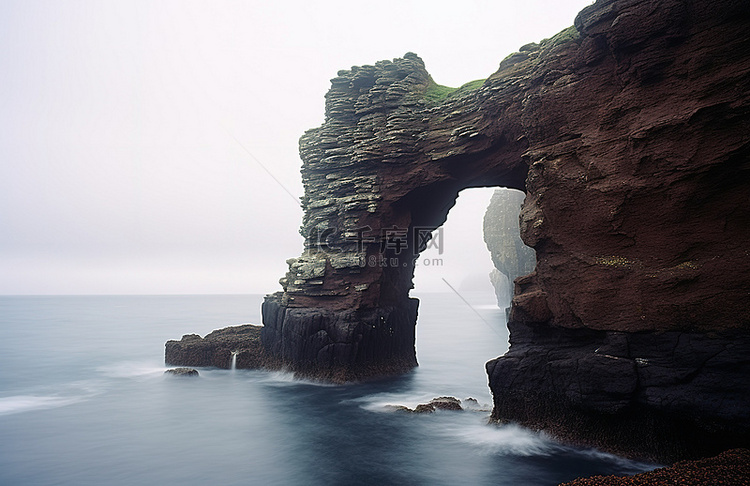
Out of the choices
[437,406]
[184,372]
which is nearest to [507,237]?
[437,406]

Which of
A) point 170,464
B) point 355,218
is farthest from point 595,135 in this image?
point 170,464

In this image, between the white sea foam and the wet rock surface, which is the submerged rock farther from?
the wet rock surface

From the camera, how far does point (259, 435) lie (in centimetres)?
1820

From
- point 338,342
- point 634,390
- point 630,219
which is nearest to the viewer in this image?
point 634,390

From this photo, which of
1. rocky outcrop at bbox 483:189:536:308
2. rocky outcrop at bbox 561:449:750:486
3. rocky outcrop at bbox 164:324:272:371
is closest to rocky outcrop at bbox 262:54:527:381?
rocky outcrop at bbox 164:324:272:371

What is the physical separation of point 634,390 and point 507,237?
212ft

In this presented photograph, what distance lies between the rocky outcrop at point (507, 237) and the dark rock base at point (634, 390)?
57716 millimetres

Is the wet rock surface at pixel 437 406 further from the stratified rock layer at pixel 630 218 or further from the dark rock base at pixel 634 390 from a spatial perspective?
the dark rock base at pixel 634 390

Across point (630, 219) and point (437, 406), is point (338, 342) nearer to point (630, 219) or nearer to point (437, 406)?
point (437, 406)

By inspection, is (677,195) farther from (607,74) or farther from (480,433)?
(480,433)

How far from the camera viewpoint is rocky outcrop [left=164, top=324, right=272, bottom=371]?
3139 centimetres

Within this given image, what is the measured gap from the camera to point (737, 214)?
13141 millimetres

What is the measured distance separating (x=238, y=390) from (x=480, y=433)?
1478 cm

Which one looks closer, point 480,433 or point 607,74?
point 607,74
